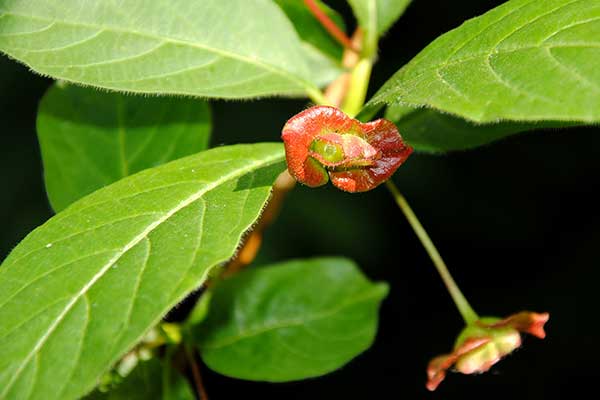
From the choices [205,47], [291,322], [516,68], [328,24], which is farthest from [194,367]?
[516,68]

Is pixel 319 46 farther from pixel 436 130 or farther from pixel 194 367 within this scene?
pixel 194 367

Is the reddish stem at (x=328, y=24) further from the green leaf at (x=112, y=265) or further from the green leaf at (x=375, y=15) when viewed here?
the green leaf at (x=112, y=265)

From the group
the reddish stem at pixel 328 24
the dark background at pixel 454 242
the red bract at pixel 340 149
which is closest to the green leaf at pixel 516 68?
the red bract at pixel 340 149

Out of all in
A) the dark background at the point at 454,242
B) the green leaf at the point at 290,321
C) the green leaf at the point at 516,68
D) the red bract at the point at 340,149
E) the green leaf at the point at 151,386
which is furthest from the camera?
the dark background at the point at 454,242

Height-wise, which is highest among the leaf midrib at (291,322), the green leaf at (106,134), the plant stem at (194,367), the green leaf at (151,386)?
the green leaf at (106,134)

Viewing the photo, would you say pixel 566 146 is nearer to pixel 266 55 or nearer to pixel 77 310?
pixel 266 55

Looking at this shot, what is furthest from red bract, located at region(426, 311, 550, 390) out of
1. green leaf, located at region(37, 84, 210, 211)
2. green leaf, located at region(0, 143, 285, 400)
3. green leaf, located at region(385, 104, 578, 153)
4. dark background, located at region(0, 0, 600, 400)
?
dark background, located at region(0, 0, 600, 400)

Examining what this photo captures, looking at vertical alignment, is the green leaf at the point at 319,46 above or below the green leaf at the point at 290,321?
above
